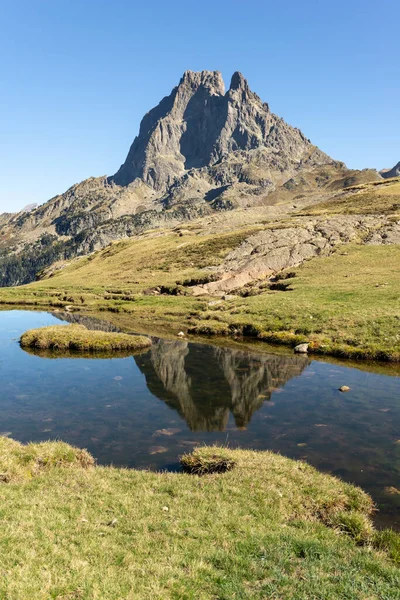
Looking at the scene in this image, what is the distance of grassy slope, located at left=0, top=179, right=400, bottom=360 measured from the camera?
42.5 metres

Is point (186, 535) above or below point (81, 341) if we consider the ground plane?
below

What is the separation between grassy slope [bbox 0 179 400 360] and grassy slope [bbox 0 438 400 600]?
27259 millimetres

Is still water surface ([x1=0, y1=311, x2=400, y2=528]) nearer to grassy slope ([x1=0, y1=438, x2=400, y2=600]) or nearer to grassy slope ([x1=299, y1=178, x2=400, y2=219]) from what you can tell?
grassy slope ([x1=0, y1=438, x2=400, y2=600])

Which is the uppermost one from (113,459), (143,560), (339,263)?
(339,263)

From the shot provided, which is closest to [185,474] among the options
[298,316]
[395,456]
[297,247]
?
[395,456]

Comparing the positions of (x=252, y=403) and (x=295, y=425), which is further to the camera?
(x=252, y=403)

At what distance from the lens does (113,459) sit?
1884 cm

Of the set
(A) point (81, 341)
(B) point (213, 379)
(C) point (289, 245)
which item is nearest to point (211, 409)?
(B) point (213, 379)

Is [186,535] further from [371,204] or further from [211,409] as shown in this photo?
[371,204]

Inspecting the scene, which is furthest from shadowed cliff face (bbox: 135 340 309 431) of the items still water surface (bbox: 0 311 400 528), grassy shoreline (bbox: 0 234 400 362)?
grassy shoreline (bbox: 0 234 400 362)

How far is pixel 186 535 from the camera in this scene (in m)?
11.2

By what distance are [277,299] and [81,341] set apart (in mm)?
29157

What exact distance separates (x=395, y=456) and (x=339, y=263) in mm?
64976

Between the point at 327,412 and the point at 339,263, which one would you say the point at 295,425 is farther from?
the point at 339,263
